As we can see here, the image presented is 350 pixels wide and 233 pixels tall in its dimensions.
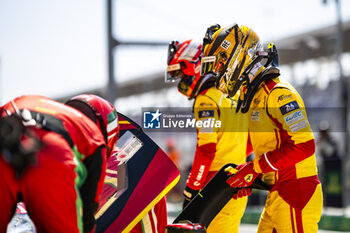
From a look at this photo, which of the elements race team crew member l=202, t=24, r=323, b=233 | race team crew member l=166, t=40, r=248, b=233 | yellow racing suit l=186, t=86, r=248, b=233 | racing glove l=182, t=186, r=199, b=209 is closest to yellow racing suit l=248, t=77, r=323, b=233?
race team crew member l=202, t=24, r=323, b=233

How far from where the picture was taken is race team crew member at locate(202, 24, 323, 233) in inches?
149

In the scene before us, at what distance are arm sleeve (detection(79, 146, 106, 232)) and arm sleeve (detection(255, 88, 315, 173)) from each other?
4.47 feet

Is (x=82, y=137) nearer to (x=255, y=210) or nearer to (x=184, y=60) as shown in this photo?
(x=184, y=60)

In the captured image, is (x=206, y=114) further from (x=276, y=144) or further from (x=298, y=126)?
(x=298, y=126)

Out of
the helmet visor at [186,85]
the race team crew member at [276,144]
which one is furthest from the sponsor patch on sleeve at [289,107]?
the helmet visor at [186,85]

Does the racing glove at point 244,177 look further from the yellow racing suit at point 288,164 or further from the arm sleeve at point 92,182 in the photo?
the arm sleeve at point 92,182

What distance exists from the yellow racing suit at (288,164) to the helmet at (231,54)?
38 centimetres

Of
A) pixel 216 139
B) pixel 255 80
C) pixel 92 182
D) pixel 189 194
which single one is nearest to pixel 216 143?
pixel 216 139

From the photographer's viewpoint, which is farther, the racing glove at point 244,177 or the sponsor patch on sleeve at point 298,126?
the racing glove at point 244,177

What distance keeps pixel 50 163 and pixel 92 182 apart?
0.35 m

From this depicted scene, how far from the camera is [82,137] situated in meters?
2.88

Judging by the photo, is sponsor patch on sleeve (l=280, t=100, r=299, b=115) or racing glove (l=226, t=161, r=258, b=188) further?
racing glove (l=226, t=161, r=258, b=188)

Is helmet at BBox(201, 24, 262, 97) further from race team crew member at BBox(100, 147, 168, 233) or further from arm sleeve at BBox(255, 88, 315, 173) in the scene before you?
race team crew member at BBox(100, 147, 168, 233)

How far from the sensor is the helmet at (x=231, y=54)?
4.34m
